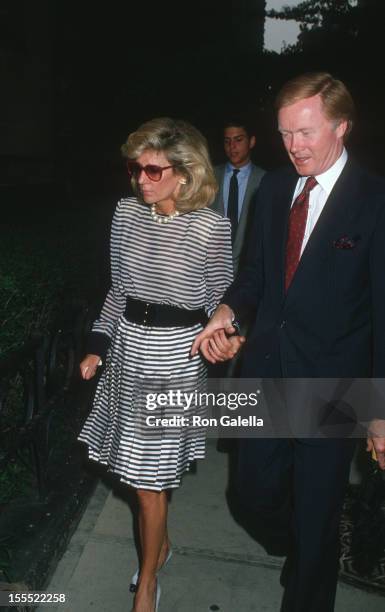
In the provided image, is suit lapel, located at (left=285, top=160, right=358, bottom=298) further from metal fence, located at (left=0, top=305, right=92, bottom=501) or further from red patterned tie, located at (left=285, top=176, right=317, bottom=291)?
metal fence, located at (left=0, top=305, right=92, bottom=501)

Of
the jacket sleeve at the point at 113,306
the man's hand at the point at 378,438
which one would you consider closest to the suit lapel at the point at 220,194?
the jacket sleeve at the point at 113,306

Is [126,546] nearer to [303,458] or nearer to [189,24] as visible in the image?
[303,458]

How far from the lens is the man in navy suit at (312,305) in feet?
7.89

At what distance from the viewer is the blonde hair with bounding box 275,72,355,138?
2424 mm

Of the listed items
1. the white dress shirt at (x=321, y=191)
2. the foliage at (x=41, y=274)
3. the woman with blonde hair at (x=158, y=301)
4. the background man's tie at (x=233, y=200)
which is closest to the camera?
the white dress shirt at (x=321, y=191)

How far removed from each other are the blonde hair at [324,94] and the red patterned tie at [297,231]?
0.28 metres

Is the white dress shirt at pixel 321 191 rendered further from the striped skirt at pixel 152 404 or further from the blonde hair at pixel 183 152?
the striped skirt at pixel 152 404

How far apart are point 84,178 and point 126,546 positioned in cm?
934

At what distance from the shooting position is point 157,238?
2814 millimetres

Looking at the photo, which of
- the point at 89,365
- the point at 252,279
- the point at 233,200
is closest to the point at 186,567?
the point at 89,365

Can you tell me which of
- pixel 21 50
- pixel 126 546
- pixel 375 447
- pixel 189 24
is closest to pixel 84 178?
pixel 21 50

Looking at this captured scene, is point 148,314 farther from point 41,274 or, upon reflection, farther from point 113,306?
point 41,274

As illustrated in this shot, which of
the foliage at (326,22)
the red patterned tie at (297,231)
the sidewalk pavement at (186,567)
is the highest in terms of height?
the foliage at (326,22)

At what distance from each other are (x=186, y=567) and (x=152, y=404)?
102 cm
